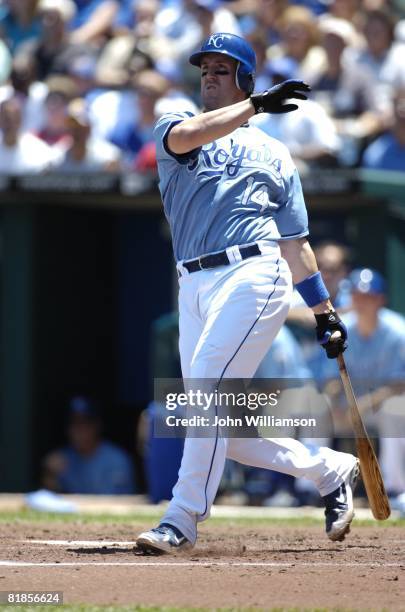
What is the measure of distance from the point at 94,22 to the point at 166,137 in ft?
24.3

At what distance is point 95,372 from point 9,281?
1342mm

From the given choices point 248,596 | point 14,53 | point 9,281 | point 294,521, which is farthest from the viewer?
point 14,53

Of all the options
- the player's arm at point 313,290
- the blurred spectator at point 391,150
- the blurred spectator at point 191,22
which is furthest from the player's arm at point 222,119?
the blurred spectator at point 191,22

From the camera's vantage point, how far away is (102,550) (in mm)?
4980

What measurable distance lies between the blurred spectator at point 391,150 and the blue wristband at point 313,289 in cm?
399

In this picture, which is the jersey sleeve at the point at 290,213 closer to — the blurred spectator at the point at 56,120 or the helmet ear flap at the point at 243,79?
the helmet ear flap at the point at 243,79

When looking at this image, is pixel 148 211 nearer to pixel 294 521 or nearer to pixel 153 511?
pixel 153 511

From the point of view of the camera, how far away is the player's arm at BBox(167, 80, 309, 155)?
4.70m

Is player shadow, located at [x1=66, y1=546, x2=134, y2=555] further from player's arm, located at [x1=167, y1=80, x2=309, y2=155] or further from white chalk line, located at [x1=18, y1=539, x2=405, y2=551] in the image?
player's arm, located at [x1=167, y1=80, x2=309, y2=155]

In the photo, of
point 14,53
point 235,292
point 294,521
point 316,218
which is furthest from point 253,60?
point 14,53

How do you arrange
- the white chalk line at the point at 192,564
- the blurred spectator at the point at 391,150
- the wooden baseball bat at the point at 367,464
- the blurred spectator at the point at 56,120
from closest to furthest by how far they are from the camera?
the white chalk line at the point at 192,564, the wooden baseball bat at the point at 367,464, the blurred spectator at the point at 391,150, the blurred spectator at the point at 56,120

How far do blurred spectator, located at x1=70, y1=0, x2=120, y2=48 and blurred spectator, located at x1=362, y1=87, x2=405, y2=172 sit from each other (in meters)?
3.57

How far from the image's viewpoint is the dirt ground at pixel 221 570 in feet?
12.6

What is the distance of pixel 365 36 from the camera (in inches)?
399
